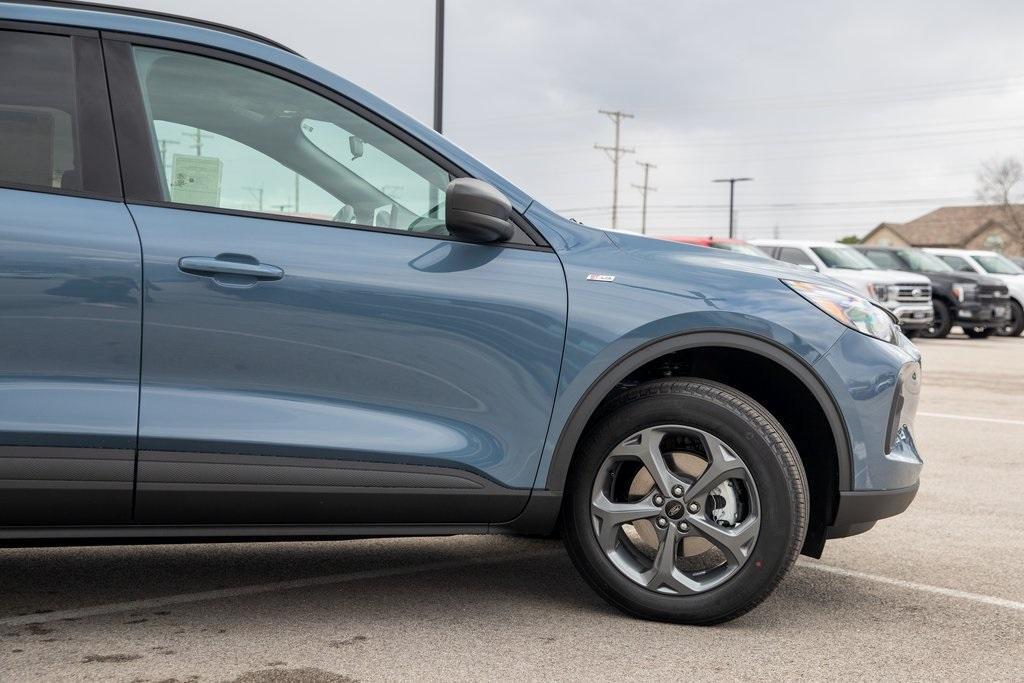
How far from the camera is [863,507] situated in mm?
3824

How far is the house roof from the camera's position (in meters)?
93.6

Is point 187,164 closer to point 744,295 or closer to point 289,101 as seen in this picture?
point 289,101

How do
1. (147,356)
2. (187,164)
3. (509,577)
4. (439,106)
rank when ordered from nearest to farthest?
(147,356) < (187,164) < (509,577) < (439,106)

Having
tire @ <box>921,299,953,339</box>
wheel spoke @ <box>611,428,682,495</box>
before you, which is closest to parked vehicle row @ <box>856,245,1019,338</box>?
tire @ <box>921,299,953,339</box>

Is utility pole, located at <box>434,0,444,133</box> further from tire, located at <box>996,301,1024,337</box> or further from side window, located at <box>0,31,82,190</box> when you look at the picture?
tire, located at <box>996,301,1024,337</box>

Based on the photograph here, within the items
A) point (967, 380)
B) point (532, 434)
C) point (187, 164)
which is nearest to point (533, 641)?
point (532, 434)

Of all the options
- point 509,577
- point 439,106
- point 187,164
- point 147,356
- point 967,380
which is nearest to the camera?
point 147,356

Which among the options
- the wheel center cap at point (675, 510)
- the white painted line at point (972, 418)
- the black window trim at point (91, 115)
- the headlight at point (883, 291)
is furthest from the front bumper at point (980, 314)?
the black window trim at point (91, 115)

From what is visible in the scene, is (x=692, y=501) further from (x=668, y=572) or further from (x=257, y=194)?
(x=257, y=194)

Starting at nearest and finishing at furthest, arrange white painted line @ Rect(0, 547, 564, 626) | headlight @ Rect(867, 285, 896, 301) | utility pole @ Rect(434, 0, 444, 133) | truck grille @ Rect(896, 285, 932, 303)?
white painted line @ Rect(0, 547, 564, 626) → utility pole @ Rect(434, 0, 444, 133) → headlight @ Rect(867, 285, 896, 301) → truck grille @ Rect(896, 285, 932, 303)

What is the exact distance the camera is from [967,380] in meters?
13.7

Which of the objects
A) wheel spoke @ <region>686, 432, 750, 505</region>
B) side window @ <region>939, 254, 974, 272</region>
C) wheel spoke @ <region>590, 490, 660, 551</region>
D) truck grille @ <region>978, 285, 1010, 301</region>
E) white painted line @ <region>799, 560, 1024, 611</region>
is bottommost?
white painted line @ <region>799, 560, 1024, 611</region>

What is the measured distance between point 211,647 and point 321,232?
50.5 inches

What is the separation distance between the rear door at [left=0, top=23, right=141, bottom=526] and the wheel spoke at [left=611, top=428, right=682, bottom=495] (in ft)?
4.93
